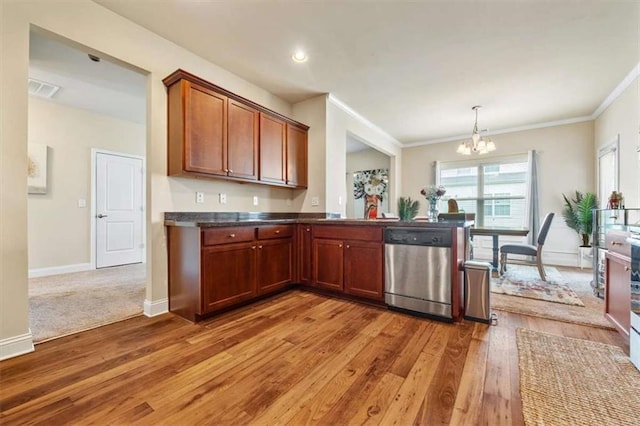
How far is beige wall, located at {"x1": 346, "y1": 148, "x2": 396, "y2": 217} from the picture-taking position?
697 cm

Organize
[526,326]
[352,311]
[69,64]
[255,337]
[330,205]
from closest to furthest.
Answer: [255,337]
[526,326]
[352,311]
[69,64]
[330,205]

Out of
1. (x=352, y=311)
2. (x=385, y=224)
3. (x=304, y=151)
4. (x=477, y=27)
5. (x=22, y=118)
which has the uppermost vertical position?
(x=477, y=27)

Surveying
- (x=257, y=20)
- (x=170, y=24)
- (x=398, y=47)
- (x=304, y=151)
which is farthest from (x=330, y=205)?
(x=170, y=24)

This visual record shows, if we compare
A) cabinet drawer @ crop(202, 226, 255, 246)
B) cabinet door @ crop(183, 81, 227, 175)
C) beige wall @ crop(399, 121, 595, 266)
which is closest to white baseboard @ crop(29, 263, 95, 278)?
cabinet door @ crop(183, 81, 227, 175)

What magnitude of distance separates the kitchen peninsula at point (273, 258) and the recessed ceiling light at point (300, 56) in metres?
1.90

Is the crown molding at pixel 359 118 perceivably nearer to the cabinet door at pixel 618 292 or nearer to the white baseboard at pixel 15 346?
the cabinet door at pixel 618 292

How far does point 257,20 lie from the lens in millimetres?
2475

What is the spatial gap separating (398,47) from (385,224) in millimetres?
1899

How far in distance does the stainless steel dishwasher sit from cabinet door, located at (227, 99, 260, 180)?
6.04 ft

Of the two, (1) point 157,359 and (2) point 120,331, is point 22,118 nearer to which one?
(2) point 120,331

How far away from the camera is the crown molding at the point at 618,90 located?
3268 millimetres

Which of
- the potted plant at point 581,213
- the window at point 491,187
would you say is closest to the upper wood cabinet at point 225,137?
the window at point 491,187

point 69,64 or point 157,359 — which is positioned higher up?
point 69,64

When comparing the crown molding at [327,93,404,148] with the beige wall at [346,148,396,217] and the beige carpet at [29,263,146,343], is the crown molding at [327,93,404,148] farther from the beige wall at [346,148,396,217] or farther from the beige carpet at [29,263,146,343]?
the beige carpet at [29,263,146,343]
